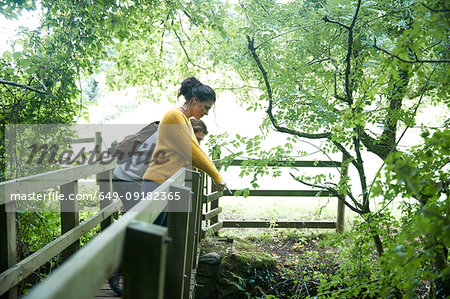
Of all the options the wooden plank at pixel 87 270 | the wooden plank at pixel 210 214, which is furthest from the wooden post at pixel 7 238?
the wooden plank at pixel 210 214

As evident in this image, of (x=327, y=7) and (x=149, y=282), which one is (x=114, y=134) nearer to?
(x=327, y=7)

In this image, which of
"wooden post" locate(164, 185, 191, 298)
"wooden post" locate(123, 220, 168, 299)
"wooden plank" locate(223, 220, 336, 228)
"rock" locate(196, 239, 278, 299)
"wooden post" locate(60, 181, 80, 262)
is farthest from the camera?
"wooden plank" locate(223, 220, 336, 228)

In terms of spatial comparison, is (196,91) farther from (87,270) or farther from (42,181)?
(87,270)

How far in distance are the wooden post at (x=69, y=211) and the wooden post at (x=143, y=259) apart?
208 cm

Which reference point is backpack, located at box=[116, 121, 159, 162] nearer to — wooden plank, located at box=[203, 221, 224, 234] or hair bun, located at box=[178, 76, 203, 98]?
hair bun, located at box=[178, 76, 203, 98]

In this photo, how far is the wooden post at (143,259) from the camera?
792 millimetres

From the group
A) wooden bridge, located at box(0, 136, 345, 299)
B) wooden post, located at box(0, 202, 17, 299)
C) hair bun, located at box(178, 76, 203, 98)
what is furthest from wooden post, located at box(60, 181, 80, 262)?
hair bun, located at box(178, 76, 203, 98)

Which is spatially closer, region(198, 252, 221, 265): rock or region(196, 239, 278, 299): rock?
region(196, 239, 278, 299): rock

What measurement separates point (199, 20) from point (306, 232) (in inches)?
168

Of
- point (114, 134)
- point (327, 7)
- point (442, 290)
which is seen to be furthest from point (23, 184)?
point (114, 134)

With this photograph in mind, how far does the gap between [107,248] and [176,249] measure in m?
1.23

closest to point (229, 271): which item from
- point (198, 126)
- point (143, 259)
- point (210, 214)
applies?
point (210, 214)

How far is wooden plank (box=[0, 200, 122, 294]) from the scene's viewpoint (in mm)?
1859

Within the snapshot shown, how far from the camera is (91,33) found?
4133 millimetres
